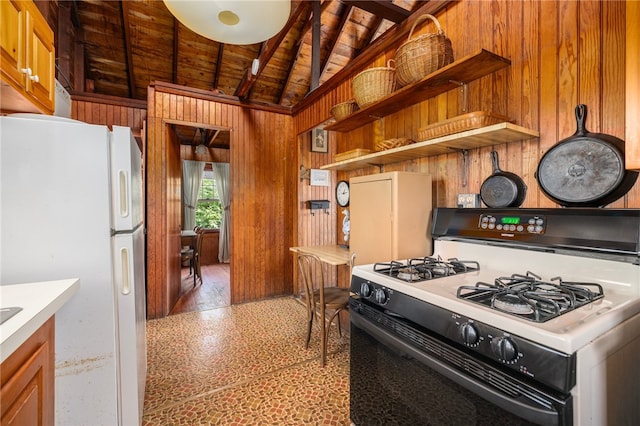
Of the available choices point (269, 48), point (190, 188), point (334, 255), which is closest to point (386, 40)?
point (269, 48)

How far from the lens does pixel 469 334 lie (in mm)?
885

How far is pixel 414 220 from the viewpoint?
182 cm

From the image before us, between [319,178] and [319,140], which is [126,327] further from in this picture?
[319,140]

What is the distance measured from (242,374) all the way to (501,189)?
2130mm

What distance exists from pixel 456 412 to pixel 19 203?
185cm

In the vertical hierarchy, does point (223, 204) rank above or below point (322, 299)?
above

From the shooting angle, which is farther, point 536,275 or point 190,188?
point 190,188

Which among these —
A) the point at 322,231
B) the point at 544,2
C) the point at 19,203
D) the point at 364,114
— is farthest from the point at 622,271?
the point at 322,231

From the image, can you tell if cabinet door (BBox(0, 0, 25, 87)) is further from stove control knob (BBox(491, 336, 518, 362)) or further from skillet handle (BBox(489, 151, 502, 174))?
skillet handle (BBox(489, 151, 502, 174))

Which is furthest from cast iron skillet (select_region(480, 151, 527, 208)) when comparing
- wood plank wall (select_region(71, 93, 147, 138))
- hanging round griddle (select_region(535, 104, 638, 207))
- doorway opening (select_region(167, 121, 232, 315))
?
doorway opening (select_region(167, 121, 232, 315))

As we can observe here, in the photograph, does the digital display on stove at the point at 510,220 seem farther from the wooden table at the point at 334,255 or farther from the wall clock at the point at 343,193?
the wall clock at the point at 343,193

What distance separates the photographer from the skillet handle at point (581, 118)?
123 cm

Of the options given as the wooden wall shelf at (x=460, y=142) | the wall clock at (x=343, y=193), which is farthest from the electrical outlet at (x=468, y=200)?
the wall clock at (x=343, y=193)

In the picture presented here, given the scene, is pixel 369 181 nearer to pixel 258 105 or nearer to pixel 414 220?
pixel 414 220
